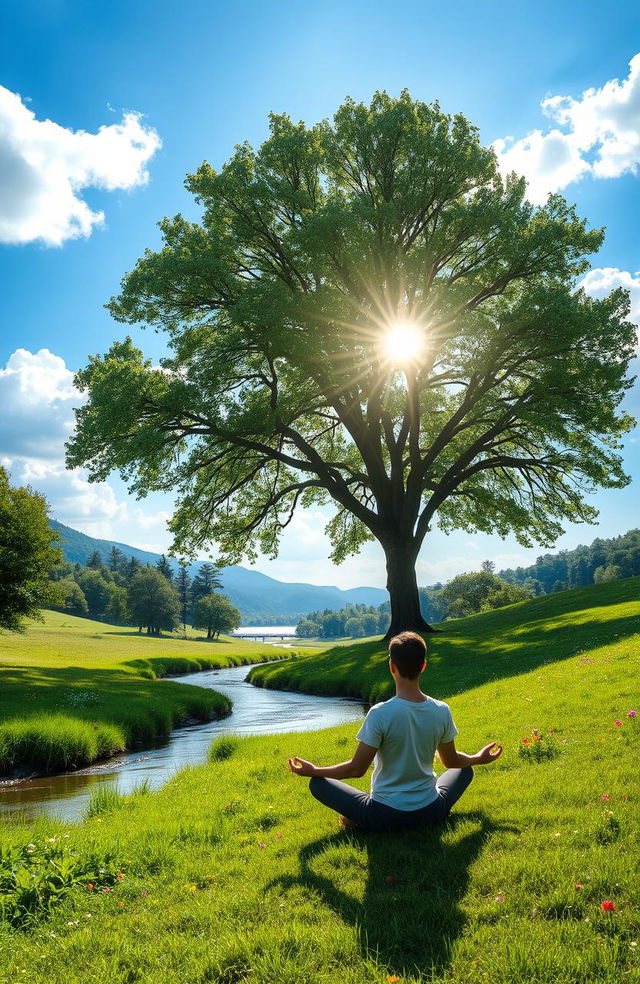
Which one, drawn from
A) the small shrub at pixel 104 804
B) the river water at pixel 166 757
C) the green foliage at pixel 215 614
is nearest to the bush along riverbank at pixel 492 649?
the river water at pixel 166 757

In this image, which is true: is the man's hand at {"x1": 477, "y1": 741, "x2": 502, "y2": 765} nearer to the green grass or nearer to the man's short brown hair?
the green grass

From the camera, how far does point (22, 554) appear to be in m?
33.7

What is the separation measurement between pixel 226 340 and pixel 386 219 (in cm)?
957

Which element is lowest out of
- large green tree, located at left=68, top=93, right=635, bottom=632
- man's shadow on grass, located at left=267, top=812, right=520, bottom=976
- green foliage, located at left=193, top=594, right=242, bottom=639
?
green foliage, located at left=193, top=594, right=242, bottom=639

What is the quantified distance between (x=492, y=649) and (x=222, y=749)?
655 inches

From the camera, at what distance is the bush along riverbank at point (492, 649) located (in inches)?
818

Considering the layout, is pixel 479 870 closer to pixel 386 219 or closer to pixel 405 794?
pixel 405 794

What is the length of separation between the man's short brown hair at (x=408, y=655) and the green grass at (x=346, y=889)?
64.9 inches

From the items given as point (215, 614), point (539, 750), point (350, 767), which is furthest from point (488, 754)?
point (215, 614)

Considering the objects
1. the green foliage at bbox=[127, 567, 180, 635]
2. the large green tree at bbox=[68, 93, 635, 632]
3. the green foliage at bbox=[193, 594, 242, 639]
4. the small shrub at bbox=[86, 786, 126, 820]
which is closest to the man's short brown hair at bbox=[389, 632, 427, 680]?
the small shrub at bbox=[86, 786, 126, 820]

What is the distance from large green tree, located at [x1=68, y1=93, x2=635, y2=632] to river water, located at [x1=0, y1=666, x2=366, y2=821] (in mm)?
9022

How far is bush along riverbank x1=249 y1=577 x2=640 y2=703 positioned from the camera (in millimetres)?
20766

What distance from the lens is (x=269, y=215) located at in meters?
29.2

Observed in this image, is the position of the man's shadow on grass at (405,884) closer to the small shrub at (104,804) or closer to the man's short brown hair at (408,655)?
the man's short brown hair at (408,655)
